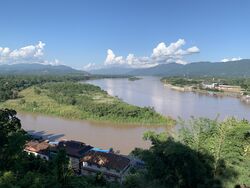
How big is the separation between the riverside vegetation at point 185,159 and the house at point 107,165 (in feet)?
8.95

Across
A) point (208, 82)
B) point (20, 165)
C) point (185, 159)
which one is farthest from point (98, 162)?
point (208, 82)

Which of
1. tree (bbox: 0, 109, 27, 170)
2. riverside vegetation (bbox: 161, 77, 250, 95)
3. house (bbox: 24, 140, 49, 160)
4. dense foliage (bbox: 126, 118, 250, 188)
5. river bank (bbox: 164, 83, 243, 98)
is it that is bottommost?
river bank (bbox: 164, 83, 243, 98)

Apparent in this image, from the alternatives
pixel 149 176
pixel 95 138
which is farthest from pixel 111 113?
pixel 149 176

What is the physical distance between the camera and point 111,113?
2181cm

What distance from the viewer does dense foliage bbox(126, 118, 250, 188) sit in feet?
20.5

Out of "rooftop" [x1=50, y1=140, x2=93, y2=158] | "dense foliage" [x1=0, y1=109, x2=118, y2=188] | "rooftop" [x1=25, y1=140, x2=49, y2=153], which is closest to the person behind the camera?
"dense foliage" [x1=0, y1=109, x2=118, y2=188]

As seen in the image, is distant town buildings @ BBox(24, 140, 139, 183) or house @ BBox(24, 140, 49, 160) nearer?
distant town buildings @ BBox(24, 140, 139, 183)

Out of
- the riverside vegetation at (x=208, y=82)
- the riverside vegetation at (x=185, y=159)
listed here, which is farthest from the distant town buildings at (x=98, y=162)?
the riverside vegetation at (x=208, y=82)

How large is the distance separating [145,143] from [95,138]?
3.07 m

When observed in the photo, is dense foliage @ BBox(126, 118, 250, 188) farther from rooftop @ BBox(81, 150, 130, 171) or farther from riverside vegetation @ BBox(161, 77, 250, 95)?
riverside vegetation @ BBox(161, 77, 250, 95)

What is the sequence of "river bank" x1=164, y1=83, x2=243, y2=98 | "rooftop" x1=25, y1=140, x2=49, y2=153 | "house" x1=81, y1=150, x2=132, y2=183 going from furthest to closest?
"river bank" x1=164, y1=83, x2=243, y2=98 < "rooftop" x1=25, y1=140, x2=49, y2=153 < "house" x1=81, y1=150, x2=132, y2=183

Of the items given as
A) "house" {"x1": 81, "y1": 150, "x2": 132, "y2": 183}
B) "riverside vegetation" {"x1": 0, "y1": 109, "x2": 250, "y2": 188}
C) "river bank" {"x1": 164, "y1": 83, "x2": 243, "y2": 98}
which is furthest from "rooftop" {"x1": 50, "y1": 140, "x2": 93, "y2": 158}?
"river bank" {"x1": 164, "y1": 83, "x2": 243, "y2": 98}

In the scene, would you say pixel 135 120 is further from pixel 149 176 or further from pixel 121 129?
pixel 149 176

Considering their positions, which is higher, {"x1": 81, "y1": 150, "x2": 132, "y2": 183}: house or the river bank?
{"x1": 81, "y1": 150, "x2": 132, "y2": 183}: house
